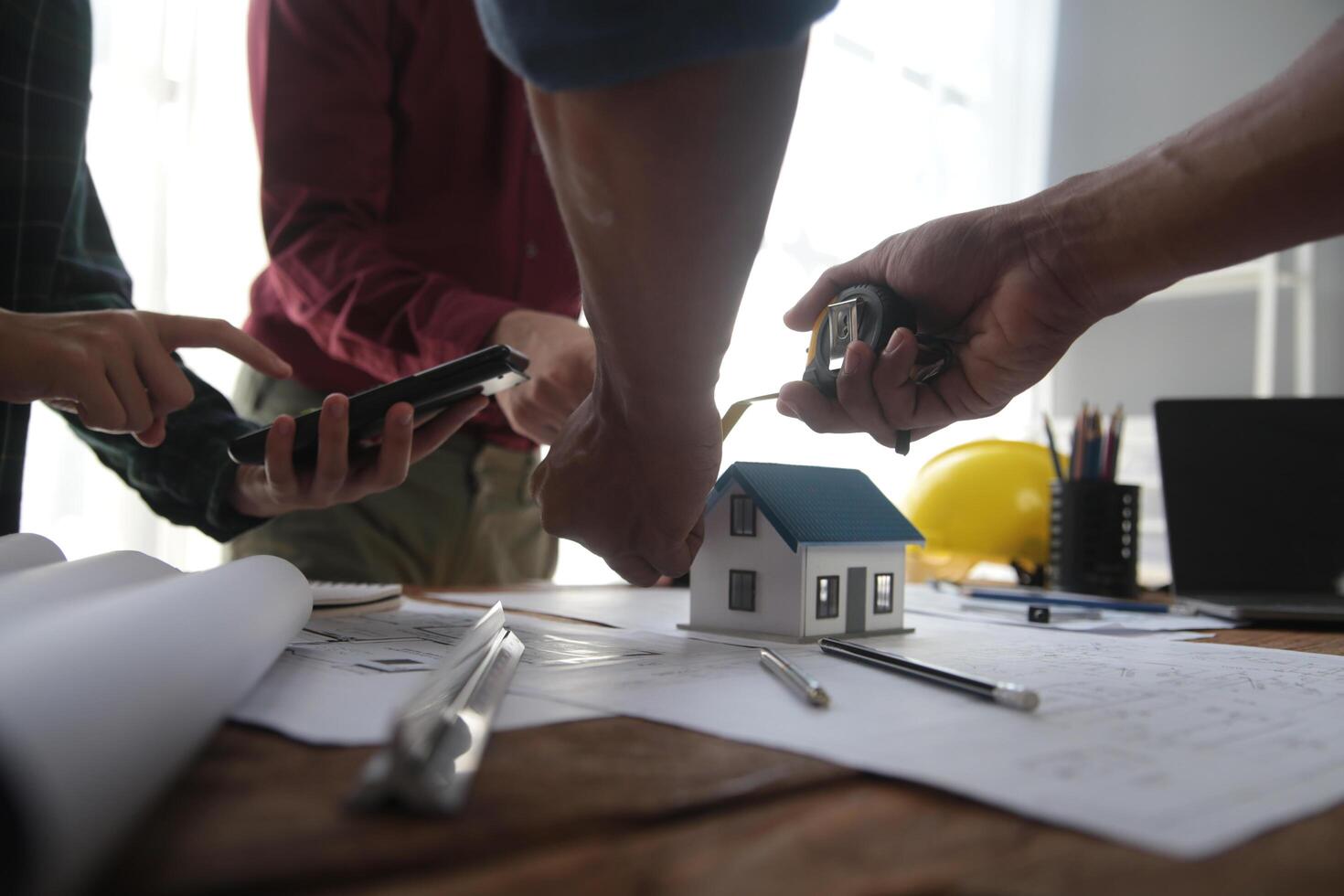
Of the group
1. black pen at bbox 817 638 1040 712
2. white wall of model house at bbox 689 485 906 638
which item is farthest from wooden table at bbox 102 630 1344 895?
white wall of model house at bbox 689 485 906 638

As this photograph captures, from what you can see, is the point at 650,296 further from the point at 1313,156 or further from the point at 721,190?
the point at 1313,156

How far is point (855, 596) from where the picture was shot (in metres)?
0.70

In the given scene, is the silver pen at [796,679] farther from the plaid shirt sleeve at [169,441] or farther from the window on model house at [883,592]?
the plaid shirt sleeve at [169,441]

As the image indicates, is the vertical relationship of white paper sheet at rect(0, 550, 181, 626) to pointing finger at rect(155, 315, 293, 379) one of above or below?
below

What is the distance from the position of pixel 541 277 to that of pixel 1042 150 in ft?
8.89

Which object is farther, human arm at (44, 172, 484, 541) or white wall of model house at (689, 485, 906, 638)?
human arm at (44, 172, 484, 541)

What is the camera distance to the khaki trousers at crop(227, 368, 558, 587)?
3.70ft

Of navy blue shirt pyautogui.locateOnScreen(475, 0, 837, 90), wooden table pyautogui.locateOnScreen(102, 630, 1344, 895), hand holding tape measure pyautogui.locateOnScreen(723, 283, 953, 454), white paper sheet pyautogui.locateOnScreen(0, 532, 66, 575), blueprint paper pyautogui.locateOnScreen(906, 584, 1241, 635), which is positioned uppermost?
navy blue shirt pyautogui.locateOnScreen(475, 0, 837, 90)

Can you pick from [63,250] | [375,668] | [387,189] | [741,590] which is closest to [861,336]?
[741,590]

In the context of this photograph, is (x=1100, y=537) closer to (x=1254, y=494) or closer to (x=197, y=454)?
(x=1254, y=494)

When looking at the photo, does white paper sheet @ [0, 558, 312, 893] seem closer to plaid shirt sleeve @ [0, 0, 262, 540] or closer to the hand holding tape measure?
the hand holding tape measure

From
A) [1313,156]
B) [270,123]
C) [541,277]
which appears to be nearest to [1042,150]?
[541,277]

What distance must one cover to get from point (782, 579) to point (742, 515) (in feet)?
0.22

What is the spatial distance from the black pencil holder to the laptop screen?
5cm
